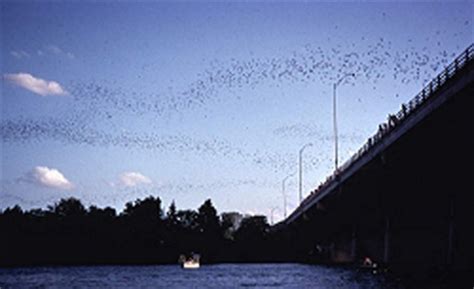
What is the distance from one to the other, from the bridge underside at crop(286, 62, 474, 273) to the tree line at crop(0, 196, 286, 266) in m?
71.6

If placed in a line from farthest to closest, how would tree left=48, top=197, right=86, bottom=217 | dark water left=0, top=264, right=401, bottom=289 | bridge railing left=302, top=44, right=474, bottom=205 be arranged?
tree left=48, top=197, right=86, bottom=217 < dark water left=0, top=264, right=401, bottom=289 < bridge railing left=302, top=44, right=474, bottom=205

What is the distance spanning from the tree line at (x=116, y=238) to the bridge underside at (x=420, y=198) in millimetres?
71568

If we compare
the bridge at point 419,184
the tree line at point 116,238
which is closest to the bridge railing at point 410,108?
the bridge at point 419,184

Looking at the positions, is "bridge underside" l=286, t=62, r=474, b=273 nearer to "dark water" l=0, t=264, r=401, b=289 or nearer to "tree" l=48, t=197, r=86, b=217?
"dark water" l=0, t=264, r=401, b=289

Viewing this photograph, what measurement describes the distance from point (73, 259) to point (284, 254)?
62.8m

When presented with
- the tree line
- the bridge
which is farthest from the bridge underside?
the tree line

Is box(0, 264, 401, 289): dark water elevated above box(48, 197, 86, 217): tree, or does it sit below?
below

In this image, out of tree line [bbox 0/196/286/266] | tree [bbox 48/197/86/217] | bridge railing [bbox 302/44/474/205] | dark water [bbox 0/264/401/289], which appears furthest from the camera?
tree [bbox 48/197/86/217]

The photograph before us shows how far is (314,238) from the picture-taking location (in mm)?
156000

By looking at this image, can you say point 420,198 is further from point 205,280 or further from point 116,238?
point 116,238

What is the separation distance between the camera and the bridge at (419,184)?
41594mm

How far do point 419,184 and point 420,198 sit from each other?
21.3 feet

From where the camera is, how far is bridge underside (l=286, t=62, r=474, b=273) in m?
46.1

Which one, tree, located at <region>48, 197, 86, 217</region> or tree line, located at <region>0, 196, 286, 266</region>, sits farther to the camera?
tree, located at <region>48, 197, 86, 217</region>
